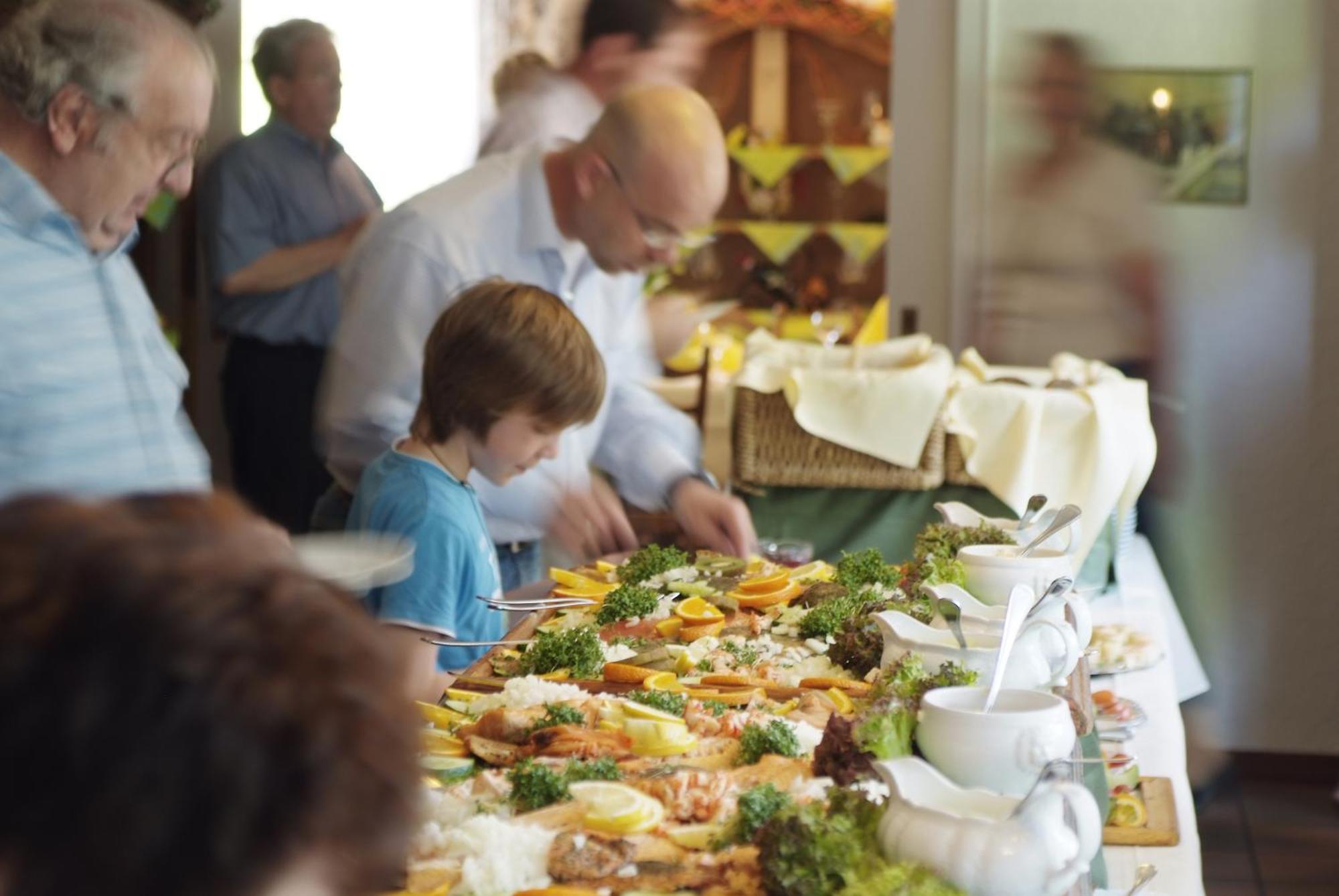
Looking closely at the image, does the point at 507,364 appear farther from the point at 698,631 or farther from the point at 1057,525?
the point at 1057,525

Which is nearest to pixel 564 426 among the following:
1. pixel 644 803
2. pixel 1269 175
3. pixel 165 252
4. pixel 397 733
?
pixel 644 803

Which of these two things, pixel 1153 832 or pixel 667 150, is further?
pixel 667 150

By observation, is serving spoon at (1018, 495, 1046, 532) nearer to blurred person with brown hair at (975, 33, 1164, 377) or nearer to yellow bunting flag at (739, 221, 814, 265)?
blurred person with brown hair at (975, 33, 1164, 377)

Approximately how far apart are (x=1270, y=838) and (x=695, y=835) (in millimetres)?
3440

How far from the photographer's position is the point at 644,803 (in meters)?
1.18

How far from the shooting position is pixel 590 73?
339 cm

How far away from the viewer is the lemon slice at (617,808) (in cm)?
116

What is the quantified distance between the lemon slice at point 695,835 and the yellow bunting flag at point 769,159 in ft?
18.8

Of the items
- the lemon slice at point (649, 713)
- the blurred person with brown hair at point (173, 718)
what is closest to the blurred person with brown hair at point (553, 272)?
the lemon slice at point (649, 713)

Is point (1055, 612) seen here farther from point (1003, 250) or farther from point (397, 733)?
point (1003, 250)

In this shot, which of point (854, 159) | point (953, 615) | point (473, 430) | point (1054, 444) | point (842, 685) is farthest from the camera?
point (854, 159)

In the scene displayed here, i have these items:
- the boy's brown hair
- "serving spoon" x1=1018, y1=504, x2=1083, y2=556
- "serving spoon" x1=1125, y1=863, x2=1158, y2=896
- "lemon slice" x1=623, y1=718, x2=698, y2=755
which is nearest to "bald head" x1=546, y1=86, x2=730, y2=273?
the boy's brown hair

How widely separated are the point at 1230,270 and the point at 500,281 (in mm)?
2921

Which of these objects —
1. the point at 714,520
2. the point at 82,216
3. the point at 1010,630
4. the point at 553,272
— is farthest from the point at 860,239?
the point at 1010,630
